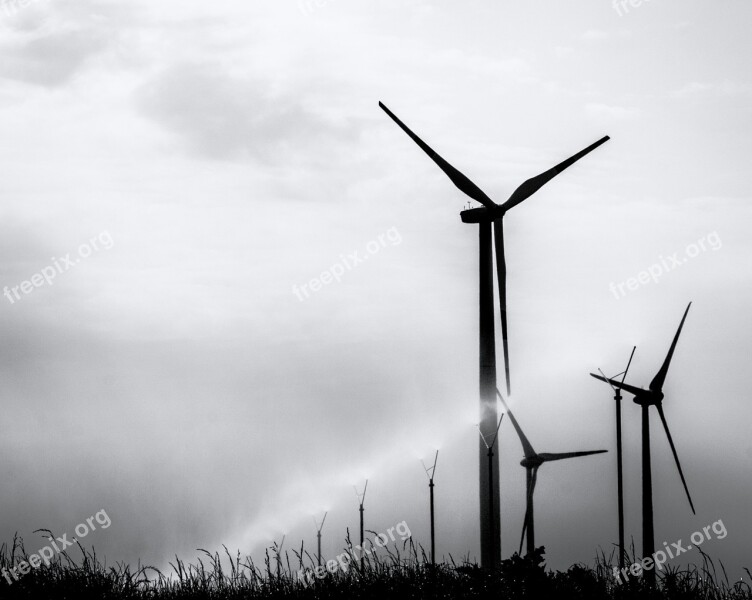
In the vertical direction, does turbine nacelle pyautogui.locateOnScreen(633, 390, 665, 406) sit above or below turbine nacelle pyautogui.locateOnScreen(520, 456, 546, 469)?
above

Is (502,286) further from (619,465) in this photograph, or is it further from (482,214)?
(619,465)

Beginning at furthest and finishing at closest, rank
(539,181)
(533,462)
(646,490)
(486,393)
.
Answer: (646,490) → (533,462) → (539,181) → (486,393)

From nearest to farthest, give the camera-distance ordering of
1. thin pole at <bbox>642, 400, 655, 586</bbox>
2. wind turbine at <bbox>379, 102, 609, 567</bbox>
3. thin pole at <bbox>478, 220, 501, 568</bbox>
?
thin pole at <bbox>478, 220, 501, 568</bbox>
wind turbine at <bbox>379, 102, 609, 567</bbox>
thin pole at <bbox>642, 400, 655, 586</bbox>

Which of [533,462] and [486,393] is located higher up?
[486,393]

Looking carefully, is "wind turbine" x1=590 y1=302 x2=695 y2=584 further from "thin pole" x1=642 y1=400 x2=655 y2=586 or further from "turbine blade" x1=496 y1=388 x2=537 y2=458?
"turbine blade" x1=496 y1=388 x2=537 y2=458

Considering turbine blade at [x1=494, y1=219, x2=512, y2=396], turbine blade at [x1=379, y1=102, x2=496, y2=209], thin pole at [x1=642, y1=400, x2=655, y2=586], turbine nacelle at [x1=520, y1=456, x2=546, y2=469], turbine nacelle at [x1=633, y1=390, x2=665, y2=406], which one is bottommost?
thin pole at [x1=642, y1=400, x2=655, y2=586]

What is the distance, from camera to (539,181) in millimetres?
53219

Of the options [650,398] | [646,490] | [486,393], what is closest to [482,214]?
[486,393]

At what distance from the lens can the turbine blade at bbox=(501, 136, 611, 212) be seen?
52.9 meters

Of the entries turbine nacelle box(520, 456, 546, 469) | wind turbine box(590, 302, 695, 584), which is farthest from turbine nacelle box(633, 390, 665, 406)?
turbine nacelle box(520, 456, 546, 469)

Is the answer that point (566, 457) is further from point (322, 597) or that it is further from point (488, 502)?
point (322, 597)

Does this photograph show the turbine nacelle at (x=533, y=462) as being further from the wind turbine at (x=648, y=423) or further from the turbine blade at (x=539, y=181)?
the turbine blade at (x=539, y=181)

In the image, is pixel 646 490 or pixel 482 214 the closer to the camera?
pixel 482 214

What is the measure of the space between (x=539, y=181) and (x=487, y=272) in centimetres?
576
